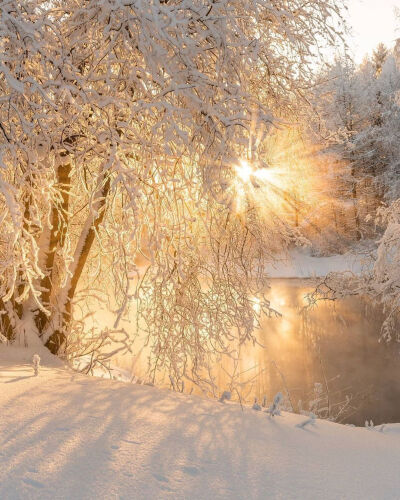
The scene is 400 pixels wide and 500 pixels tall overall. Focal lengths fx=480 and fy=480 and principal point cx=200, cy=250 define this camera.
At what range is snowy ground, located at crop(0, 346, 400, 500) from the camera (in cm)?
213

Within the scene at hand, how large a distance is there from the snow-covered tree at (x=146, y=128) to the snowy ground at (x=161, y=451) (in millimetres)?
700

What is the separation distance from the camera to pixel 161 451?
2510 millimetres

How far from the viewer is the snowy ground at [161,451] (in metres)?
2.13

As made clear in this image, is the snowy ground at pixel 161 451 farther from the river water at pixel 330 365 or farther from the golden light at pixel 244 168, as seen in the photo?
the river water at pixel 330 365

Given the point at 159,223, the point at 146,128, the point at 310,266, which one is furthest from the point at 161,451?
the point at 310,266

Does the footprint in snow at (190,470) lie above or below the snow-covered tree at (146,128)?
below

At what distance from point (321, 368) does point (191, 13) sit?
865cm

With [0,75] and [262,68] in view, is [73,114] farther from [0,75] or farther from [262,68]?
[262,68]

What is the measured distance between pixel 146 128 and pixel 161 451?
2.94 meters

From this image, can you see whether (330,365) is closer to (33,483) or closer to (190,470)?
(190,470)

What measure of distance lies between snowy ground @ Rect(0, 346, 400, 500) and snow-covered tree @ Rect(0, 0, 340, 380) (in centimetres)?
70

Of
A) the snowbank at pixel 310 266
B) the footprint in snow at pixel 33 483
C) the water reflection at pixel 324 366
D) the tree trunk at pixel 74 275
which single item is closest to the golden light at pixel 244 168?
the tree trunk at pixel 74 275

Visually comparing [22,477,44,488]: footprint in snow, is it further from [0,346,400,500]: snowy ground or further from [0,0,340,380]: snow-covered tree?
[0,0,340,380]: snow-covered tree

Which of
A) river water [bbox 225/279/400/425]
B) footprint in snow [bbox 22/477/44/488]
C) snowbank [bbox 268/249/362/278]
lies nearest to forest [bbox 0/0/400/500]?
footprint in snow [bbox 22/477/44/488]
